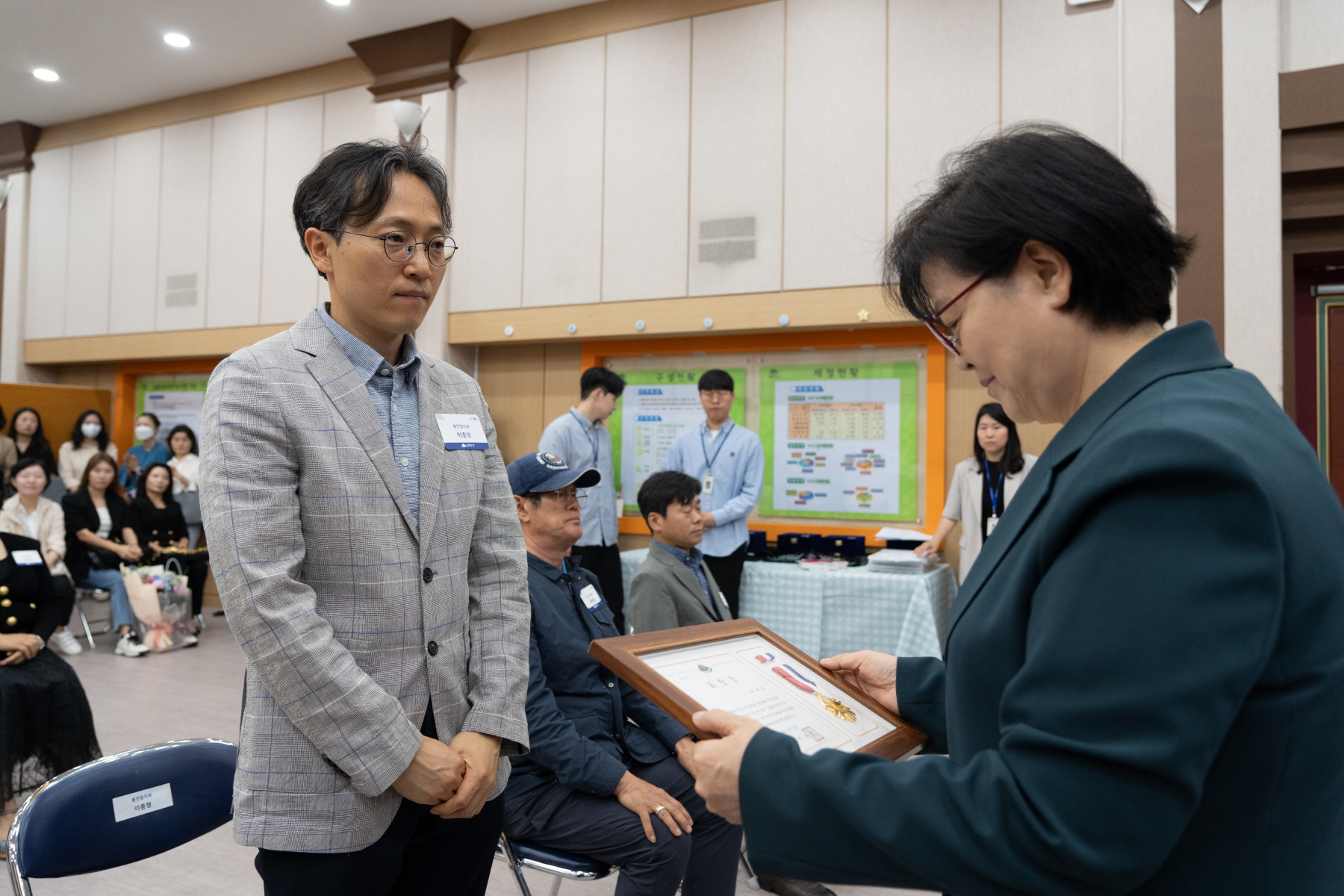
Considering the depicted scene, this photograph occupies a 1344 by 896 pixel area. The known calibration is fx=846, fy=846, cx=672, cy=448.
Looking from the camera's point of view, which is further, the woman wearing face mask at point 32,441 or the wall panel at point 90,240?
the wall panel at point 90,240

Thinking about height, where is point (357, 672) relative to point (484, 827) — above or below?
above

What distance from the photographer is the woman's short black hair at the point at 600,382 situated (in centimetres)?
499

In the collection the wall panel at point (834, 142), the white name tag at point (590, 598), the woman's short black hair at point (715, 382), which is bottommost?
the white name tag at point (590, 598)

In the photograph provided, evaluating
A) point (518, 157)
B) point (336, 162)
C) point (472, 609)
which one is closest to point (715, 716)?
point (472, 609)

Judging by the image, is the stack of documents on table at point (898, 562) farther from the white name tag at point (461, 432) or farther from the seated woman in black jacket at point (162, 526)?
the seated woman in black jacket at point (162, 526)

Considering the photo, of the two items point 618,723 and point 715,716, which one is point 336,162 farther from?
point 618,723

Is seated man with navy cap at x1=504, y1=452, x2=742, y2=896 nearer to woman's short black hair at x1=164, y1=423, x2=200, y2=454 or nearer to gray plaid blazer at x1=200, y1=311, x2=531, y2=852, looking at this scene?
gray plaid blazer at x1=200, y1=311, x2=531, y2=852

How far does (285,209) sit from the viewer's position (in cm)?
716

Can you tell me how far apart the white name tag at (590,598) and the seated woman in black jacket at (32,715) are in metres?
2.25

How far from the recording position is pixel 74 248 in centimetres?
835

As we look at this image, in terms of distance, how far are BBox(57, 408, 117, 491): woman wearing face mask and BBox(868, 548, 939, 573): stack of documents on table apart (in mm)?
6689

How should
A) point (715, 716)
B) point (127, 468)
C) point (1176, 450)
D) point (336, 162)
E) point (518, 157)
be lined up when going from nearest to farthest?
point (1176, 450)
point (715, 716)
point (336, 162)
point (518, 157)
point (127, 468)

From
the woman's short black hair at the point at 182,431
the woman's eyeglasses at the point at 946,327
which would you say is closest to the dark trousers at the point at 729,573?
the woman's eyeglasses at the point at 946,327

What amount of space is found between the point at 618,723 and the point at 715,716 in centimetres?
142
